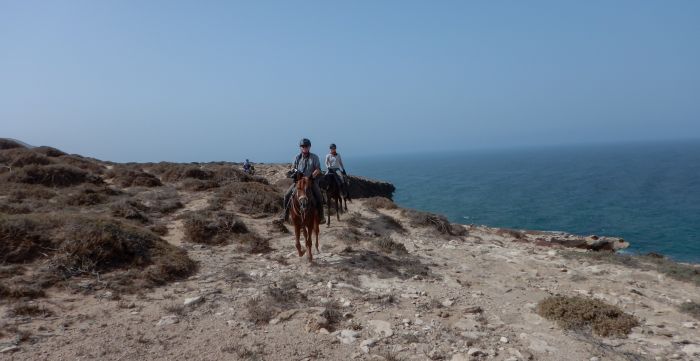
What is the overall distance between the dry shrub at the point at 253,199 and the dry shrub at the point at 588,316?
11.2 meters

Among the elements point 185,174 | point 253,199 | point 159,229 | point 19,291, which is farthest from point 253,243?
point 185,174

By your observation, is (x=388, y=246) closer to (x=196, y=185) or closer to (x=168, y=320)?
(x=168, y=320)

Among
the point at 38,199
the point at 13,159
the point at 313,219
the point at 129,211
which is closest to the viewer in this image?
the point at 313,219

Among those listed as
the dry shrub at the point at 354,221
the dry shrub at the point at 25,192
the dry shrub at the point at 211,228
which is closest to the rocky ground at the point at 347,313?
the dry shrub at the point at 211,228

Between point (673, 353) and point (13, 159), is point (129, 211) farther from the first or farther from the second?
point (673, 353)

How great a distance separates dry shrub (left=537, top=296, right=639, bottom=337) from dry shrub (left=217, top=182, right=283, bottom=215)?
11.2m

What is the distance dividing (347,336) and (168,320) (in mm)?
3028

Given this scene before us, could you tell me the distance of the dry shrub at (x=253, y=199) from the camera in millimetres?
16500

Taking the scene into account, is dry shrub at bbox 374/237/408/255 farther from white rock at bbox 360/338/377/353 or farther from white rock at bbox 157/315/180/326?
white rock at bbox 157/315/180/326

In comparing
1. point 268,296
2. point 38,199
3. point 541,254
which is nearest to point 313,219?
point 268,296

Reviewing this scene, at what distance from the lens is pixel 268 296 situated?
316 inches

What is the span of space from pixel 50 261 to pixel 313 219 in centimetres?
571

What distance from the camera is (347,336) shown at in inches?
258

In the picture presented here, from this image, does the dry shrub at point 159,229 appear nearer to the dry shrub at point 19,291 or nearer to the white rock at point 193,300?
the dry shrub at point 19,291
